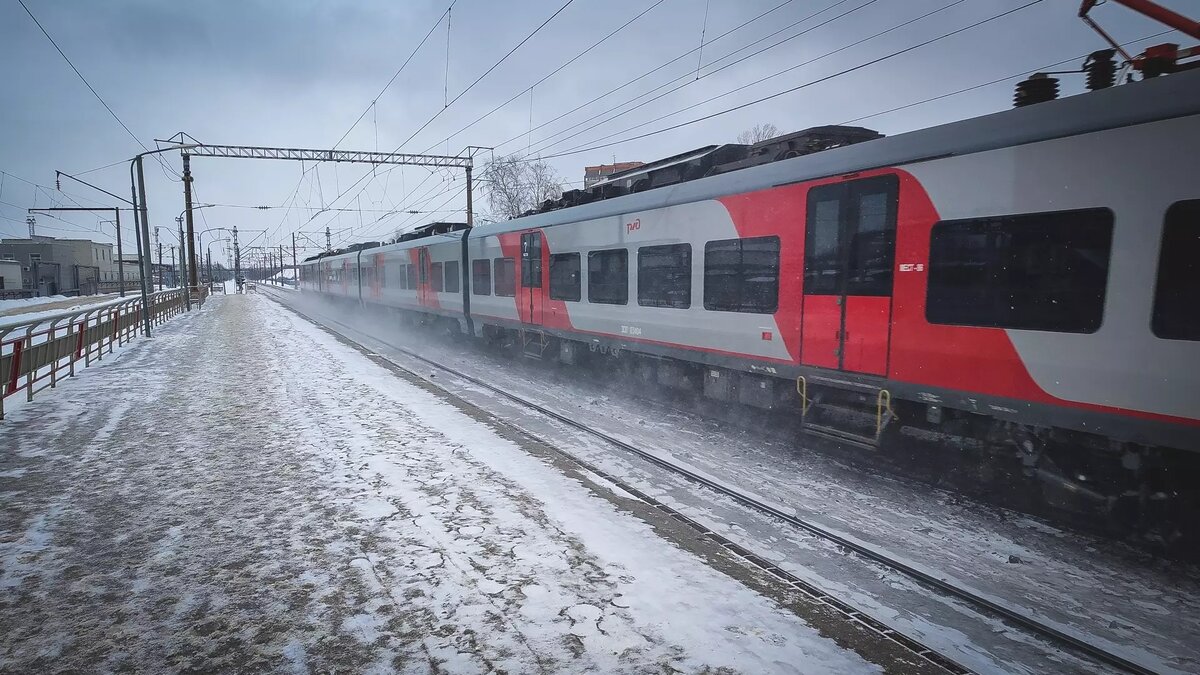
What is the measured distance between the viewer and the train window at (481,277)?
14.4 m

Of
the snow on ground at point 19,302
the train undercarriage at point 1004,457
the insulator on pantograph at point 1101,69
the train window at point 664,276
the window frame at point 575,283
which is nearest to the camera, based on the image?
the train undercarriage at point 1004,457

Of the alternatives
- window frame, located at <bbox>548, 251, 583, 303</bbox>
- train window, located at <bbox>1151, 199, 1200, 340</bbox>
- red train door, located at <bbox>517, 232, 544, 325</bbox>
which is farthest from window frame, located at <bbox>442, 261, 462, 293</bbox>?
train window, located at <bbox>1151, 199, 1200, 340</bbox>

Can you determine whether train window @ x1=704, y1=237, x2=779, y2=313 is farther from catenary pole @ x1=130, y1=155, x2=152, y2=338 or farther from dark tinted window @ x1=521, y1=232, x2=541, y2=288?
catenary pole @ x1=130, y1=155, x2=152, y2=338


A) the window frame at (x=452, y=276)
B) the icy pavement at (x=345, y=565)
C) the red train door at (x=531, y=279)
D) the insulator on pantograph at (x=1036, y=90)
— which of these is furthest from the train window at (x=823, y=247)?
the window frame at (x=452, y=276)

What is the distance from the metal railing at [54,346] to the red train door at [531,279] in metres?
7.72

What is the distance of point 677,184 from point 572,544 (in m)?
5.85

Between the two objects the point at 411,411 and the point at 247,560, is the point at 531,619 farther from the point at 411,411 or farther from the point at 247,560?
the point at 411,411

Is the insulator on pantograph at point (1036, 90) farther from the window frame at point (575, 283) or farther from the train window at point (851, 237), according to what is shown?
the window frame at point (575, 283)

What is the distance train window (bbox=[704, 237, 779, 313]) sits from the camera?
691 centimetres

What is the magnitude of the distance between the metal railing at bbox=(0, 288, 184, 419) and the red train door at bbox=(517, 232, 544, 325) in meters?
7.72

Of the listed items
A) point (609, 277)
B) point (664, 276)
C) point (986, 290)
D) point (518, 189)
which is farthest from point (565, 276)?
point (518, 189)

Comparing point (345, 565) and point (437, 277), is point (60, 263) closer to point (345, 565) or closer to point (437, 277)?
point (437, 277)

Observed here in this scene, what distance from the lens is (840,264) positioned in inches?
239

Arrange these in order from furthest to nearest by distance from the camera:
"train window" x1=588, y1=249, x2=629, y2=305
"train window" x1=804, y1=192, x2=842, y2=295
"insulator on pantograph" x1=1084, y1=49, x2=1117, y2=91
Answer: "train window" x1=588, y1=249, x2=629, y2=305
"train window" x1=804, y1=192, x2=842, y2=295
"insulator on pantograph" x1=1084, y1=49, x2=1117, y2=91
